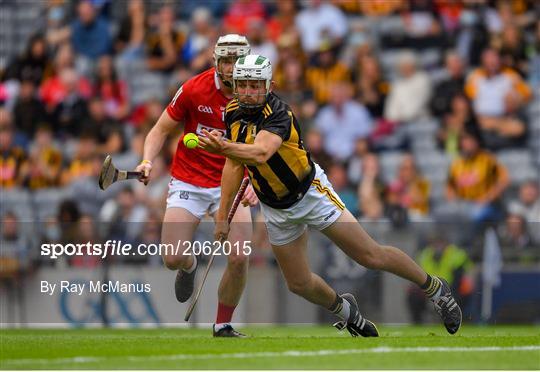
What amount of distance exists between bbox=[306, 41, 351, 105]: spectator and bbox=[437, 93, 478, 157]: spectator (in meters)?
1.50

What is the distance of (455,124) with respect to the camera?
17906 mm

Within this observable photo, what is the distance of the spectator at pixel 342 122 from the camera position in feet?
60.5

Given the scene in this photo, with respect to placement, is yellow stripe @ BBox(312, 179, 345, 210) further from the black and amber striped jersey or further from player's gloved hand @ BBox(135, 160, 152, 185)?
player's gloved hand @ BBox(135, 160, 152, 185)

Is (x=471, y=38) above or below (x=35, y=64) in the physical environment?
above

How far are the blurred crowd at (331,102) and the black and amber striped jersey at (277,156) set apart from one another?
489 cm

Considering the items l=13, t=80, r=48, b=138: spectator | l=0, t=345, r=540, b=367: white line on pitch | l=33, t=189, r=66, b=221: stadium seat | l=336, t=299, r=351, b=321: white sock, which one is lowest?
l=33, t=189, r=66, b=221: stadium seat

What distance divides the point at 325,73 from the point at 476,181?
294 centimetres

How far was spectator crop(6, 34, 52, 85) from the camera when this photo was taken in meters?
21.5

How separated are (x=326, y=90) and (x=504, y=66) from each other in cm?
239

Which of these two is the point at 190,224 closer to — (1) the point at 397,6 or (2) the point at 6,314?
(2) the point at 6,314

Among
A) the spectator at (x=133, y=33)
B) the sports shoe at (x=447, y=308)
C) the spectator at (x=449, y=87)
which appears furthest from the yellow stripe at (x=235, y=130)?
the spectator at (x=133, y=33)

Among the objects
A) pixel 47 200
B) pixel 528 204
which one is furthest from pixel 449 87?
pixel 47 200

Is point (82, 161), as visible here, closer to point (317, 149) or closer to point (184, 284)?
point (317, 149)

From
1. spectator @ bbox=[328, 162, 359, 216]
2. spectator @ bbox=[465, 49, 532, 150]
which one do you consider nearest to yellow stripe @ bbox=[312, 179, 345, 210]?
spectator @ bbox=[328, 162, 359, 216]
